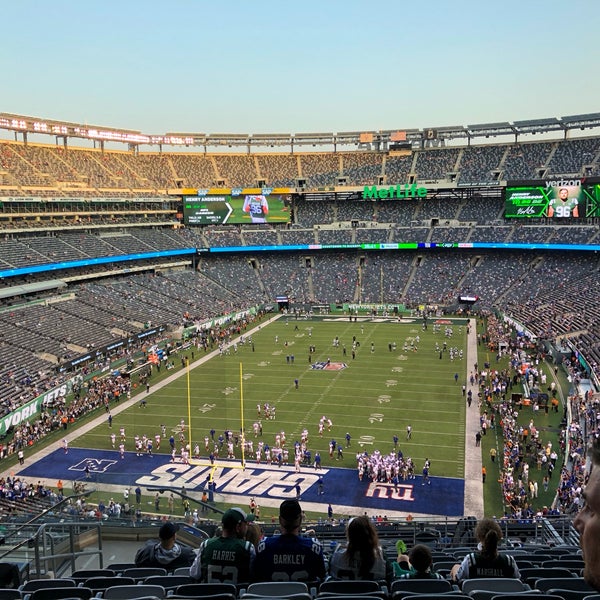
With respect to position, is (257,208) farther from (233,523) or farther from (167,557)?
(233,523)

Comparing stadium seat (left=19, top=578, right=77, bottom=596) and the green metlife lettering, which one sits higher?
the green metlife lettering

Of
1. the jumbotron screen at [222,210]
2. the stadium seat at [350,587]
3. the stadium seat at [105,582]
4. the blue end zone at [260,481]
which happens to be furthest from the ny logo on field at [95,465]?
the jumbotron screen at [222,210]

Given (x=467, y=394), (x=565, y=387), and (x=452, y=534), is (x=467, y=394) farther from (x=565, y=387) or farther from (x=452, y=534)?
(x=452, y=534)

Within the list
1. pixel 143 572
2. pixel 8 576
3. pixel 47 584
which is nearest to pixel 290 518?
pixel 143 572

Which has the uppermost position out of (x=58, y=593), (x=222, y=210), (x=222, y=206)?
(x=222, y=206)

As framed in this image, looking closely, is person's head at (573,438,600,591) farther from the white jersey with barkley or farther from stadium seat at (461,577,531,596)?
the white jersey with barkley

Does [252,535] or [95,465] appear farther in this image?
[95,465]

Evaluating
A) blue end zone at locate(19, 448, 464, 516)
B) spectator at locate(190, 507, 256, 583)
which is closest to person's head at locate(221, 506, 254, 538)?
spectator at locate(190, 507, 256, 583)
